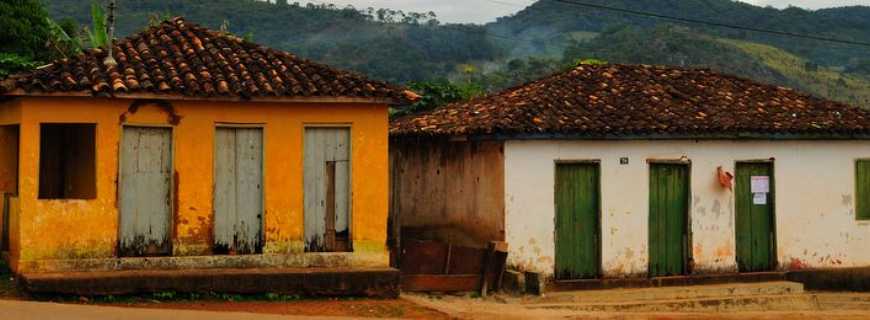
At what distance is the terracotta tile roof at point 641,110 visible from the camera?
16.2 m

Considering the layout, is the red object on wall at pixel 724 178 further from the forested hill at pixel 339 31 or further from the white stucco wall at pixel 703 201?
the forested hill at pixel 339 31

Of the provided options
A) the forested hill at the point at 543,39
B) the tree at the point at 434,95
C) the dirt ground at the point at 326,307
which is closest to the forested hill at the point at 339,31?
the forested hill at the point at 543,39

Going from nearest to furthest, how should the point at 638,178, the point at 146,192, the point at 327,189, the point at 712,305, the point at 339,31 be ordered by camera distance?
the point at 146,192 < the point at 327,189 < the point at 712,305 < the point at 638,178 < the point at 339,31

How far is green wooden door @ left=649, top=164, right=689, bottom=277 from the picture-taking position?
17016mm

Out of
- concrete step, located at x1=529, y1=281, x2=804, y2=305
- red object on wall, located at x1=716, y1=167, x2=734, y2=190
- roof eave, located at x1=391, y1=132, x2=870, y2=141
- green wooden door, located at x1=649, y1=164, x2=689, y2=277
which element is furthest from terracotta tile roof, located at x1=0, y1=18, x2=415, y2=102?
red object on wall, located at x1=716, y1=167, x2=734, y2=190

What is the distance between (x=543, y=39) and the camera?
78.6m

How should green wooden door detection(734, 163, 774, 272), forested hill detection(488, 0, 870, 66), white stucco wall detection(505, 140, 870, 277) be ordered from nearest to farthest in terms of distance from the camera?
white stucco wall detection(505, 140, 870, 277), green wooden door detection(734, 163, 774, 272), forested hill detection(488, 0, 870, 66)

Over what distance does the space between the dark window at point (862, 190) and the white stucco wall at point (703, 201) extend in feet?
0.40

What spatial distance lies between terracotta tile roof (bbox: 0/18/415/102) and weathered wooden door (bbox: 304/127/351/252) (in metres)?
0.68

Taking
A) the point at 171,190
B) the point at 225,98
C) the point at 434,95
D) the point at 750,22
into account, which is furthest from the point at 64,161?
the point at 750,22

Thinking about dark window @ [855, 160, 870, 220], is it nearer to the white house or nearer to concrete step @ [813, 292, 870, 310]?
the white house

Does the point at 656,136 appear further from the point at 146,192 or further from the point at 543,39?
the point at 543,39

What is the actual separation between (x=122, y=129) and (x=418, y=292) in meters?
4.85

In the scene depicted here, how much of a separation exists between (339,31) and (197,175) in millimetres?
58042
